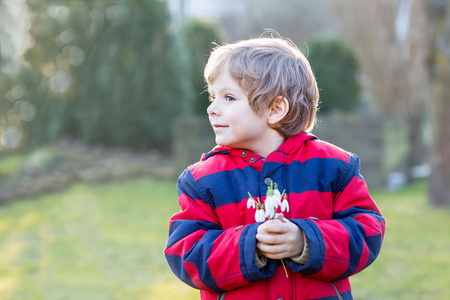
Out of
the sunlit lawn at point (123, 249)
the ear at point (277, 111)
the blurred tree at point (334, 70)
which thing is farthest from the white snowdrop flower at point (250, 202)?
the blurred tree at point (334, 70)

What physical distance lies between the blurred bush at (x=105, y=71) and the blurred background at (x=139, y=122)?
0.7 inches

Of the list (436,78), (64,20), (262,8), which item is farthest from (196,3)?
(436,78)

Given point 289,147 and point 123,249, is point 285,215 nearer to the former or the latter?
point 289,147

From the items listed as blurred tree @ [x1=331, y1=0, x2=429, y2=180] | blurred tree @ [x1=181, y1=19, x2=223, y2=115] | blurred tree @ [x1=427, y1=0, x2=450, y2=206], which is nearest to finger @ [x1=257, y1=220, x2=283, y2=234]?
blurred tree @ [x1=427, y1=0, x2=450, y2=206]

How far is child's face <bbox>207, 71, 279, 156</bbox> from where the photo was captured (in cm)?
175

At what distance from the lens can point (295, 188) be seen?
173cm

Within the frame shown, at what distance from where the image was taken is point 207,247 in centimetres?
166

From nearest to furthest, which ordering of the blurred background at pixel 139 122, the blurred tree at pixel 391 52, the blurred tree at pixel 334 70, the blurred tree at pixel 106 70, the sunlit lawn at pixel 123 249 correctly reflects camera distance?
1. the sunlit lawn at pixel 123 249
2. the blurred background at pixel 139 122
3. the blurred tree at pixel 334 70
4. the blurred tree at pixel 106 70
5. the blurred tree at pixel 391 52

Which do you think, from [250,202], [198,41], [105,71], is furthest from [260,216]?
[198,41]

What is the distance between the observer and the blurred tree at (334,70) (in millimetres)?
8734

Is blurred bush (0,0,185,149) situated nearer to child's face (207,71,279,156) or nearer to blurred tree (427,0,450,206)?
blurred tree (427,0,450,206)

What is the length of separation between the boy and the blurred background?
8.39 ft

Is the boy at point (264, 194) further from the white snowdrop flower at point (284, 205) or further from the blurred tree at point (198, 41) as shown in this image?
the blurred tree at point (198, 41)

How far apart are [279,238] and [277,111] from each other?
0.41 meters
